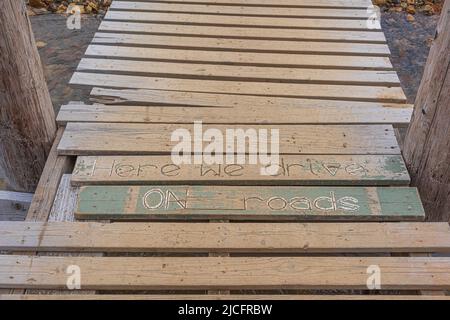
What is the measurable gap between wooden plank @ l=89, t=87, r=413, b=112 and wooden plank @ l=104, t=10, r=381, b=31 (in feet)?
4.04

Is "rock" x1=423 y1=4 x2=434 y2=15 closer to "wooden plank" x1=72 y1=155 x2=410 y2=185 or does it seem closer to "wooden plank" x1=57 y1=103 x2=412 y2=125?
"wooden plank" x1=57 y1=103 x2=412 y2=125

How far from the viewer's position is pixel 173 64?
380 centimetres

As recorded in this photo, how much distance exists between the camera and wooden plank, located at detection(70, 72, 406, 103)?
11.4ft

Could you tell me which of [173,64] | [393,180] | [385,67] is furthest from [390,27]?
[393,180]

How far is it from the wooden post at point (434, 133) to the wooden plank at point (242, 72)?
38.9 inches

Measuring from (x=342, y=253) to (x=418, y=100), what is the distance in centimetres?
101

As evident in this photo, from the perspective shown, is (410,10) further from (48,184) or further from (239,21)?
(48,184)

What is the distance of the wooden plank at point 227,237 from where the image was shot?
234 cm

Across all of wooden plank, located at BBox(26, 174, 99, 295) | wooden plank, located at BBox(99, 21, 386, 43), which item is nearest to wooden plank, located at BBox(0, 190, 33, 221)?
wooden plank, located at BBox(26, 174, 99, 295)

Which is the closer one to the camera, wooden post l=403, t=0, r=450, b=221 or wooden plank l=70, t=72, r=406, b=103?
wooden post l=403, t=0, r=450, b=221

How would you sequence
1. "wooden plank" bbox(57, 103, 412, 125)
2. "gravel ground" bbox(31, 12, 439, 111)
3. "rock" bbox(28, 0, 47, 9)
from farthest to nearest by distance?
"rock" bbox(28, 0, 47, 9)
"gravel ground" bbox(31, 12, 439, 111)
"wooden plank" bbox(57, 103, 412, 125)

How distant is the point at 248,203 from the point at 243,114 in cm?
87

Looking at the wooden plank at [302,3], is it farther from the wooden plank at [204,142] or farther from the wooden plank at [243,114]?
the wooden plank at [204,142]

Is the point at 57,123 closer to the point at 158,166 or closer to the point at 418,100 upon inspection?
the point at 158,166
